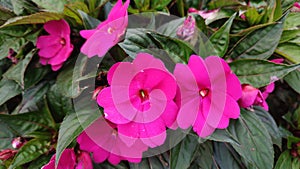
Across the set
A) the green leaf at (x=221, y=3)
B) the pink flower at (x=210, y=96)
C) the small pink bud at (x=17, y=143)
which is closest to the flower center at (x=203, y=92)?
the pink flower at (x=210, y=96)

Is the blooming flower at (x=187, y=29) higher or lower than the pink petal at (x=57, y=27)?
higher

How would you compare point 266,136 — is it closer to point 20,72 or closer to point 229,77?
point 229,77

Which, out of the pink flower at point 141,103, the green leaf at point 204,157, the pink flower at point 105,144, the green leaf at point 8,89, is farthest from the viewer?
the green leaf at point 8,89

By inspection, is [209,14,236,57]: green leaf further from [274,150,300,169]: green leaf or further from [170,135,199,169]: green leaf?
[274,150,300,169]: green leaf

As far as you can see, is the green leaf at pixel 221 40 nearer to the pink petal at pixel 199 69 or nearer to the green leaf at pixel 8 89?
the pink petal at pixel 199 69

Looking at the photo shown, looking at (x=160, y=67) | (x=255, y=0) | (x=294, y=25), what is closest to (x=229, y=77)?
(x=160, y=67)

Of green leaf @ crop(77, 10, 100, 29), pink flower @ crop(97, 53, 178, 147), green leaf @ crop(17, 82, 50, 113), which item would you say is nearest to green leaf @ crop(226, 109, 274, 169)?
pink flower @ crop(97, 53, 178, 147)
